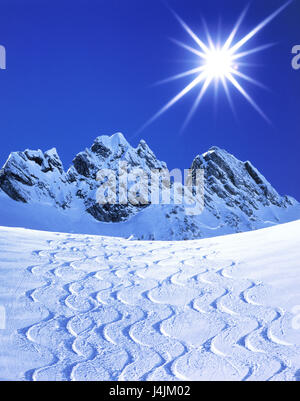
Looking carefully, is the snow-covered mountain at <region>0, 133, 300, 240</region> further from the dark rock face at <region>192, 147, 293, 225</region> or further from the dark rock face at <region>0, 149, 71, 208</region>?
the dark rock face at <region>192, 147, 293, 225</region>

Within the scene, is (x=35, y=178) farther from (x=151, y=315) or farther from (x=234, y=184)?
(x=151, y=315)

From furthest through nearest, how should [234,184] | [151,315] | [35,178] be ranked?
[234,184], [35,178], [151,315]

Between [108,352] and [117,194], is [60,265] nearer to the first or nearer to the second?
[108,352]

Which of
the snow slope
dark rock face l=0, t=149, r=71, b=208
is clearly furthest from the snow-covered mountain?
the snow slope

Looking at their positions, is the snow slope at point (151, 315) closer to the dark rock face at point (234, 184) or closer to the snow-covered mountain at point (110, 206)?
the snow-covered mountain at point (110, 206)

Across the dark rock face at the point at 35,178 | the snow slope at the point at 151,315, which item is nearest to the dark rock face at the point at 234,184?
the dark rock face at the point at 35,178

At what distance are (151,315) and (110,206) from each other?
90451 millimetres

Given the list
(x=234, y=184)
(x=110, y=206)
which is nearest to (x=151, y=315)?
(x=110, y=206)

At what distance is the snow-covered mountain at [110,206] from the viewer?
3290 inches

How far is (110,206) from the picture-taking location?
93.6 meters

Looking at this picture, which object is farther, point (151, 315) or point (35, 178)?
point (35, 178)

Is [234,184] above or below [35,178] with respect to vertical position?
above

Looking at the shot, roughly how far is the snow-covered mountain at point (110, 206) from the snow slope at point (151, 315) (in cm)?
7164

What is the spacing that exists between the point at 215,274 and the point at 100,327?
1.86m
